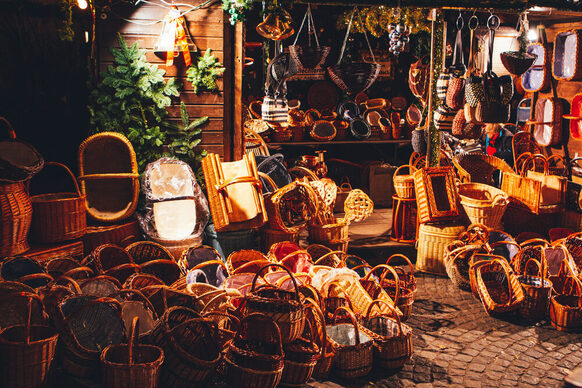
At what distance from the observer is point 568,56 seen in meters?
9.84

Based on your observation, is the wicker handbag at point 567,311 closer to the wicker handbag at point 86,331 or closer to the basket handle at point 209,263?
the basket handle at point 209,263

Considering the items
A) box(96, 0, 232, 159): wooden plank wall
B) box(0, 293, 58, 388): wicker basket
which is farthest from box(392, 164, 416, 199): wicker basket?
box(0, 293, 58, 388): wicker basket

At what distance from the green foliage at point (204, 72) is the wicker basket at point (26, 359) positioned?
386cm

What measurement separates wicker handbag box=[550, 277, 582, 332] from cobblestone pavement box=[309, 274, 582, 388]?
92 millimetres

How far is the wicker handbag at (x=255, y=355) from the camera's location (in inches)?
159

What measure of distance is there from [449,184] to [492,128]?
432cm

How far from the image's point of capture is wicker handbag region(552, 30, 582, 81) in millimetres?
9594

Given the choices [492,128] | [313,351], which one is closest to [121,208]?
[313,351]

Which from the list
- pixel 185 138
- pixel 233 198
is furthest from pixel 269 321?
pixel 185 138

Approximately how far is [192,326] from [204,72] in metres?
3.82

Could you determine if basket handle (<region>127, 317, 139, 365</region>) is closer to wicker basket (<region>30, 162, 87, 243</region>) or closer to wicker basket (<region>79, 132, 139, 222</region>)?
wicker basket (<region>30, 162, 87, 243</region>)

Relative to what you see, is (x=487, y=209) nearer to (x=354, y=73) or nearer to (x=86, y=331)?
Result: (x=354, y=73)

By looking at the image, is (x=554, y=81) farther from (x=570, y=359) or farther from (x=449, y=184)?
(x=570, y=359)

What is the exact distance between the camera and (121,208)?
6.80m
